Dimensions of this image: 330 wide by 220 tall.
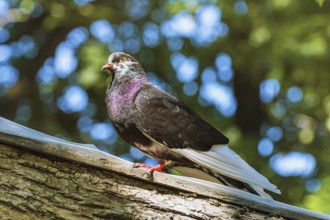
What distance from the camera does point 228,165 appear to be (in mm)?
3816

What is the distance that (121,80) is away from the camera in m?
4.26

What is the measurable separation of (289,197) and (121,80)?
4.94 meters

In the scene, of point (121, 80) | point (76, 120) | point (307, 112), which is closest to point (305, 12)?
point (307, 112)

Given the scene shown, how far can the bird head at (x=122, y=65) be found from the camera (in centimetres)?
433

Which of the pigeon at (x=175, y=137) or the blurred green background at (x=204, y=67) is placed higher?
the blurred green background at (x=204, y=67)

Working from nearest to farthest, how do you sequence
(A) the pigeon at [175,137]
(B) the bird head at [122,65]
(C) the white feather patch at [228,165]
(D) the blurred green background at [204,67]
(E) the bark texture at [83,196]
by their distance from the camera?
(E) the bark texture at [83,196]
(C) the white feather patch at [228,165]
(A) the pigeon at [175,137]
(B) the bird head at [122,65]
(D) the blurred green background at [204,67]

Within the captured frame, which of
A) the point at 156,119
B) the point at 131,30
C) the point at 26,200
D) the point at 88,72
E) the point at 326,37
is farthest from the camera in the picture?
the point at 131,30

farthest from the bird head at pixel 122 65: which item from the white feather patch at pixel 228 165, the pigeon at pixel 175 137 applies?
the white feather patch at pixel 228 165

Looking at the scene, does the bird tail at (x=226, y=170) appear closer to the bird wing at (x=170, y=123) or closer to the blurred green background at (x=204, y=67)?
the bird wing at (x=170, y=123)

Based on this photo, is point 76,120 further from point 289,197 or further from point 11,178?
point 11,178

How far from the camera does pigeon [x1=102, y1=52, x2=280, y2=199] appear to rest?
383 cm

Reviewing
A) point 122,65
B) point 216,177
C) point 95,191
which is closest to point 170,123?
point 216,177

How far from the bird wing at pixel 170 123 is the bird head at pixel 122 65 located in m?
0.22

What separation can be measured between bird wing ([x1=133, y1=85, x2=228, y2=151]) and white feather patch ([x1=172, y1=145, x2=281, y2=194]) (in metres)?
0.06
